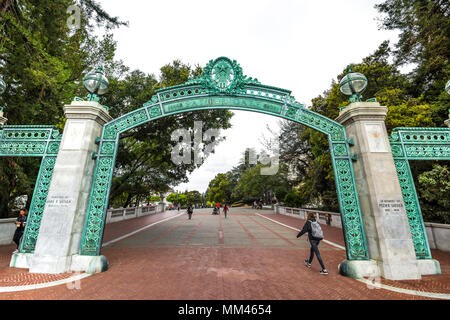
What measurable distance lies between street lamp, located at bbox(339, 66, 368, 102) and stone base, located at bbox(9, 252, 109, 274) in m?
7.87

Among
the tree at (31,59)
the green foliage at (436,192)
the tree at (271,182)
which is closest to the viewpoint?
the tree at (31,59)

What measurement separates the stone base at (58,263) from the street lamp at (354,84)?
7.87 m

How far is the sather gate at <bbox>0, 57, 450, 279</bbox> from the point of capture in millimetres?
4355

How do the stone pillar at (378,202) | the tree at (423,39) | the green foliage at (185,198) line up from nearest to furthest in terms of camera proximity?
1. the stone pillar at (378,202)
2. the tree at (423,39)
3. the green foliage at (185,198)

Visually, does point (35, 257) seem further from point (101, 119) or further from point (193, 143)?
point (193, 143)

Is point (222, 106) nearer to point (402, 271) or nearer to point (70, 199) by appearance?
point (70, 199)

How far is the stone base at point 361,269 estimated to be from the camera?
14.0 feet

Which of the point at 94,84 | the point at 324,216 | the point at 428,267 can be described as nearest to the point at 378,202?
the point at 428,267

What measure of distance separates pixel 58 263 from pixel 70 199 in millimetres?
1423

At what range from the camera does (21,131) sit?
17.3ft

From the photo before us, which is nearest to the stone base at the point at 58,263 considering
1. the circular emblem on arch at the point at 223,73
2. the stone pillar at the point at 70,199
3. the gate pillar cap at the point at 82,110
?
the stone pillar at the point at 70,199

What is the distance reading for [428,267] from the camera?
4359mm

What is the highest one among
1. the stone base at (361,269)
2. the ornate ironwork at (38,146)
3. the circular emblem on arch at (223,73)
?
the circular emblem on arch at (223,73)

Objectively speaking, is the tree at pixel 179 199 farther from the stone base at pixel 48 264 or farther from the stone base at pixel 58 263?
the stone base at pixel 48 264
